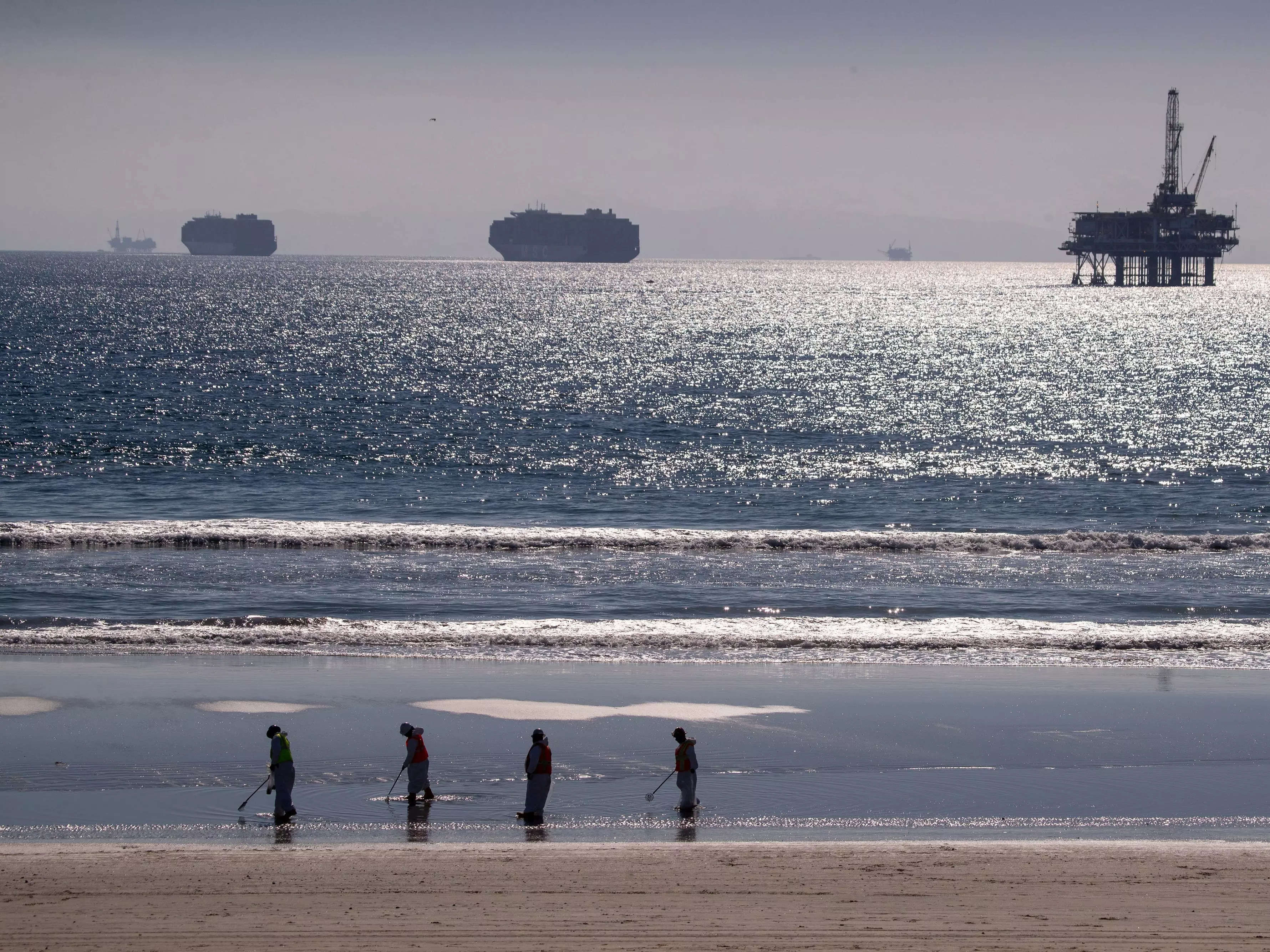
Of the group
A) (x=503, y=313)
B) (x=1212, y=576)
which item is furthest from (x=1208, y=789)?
(x=503, y=313)

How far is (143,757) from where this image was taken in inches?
707

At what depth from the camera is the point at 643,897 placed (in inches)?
494

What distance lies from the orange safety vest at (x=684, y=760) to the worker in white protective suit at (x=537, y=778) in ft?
5.18

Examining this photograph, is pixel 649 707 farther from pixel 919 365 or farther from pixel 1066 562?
pixel 919 365

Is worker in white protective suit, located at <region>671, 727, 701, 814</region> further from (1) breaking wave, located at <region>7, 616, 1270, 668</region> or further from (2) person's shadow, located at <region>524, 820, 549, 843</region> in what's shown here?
(1) breaking wave, located at <region>7, 616, 1270, 668</region>

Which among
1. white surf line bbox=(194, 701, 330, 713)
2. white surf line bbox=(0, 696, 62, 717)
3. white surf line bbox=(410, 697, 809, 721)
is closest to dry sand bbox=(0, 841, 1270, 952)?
white surf line bbox=(410, 697, 809, 721)

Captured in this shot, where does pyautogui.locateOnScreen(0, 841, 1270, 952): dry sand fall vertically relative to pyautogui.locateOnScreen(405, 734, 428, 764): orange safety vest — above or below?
below

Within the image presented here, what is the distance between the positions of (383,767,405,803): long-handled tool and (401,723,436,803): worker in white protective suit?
124 mm

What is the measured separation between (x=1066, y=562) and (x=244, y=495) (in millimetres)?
26984

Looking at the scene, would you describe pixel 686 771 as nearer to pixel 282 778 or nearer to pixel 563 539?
pixel 282 778

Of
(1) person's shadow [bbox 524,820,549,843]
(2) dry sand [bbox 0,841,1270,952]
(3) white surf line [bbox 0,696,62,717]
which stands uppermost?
(2) dry sand [bbox 0,841,1270,952]

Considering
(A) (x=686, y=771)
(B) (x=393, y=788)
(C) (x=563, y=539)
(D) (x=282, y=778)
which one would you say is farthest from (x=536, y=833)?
(C) (x=563, y=539)

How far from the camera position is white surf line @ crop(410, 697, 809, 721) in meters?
20.4

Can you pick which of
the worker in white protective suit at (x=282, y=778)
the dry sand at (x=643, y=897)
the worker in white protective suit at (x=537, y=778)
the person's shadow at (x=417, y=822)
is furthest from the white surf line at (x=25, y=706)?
the worker in white protective suit at (x=537, y=778)
